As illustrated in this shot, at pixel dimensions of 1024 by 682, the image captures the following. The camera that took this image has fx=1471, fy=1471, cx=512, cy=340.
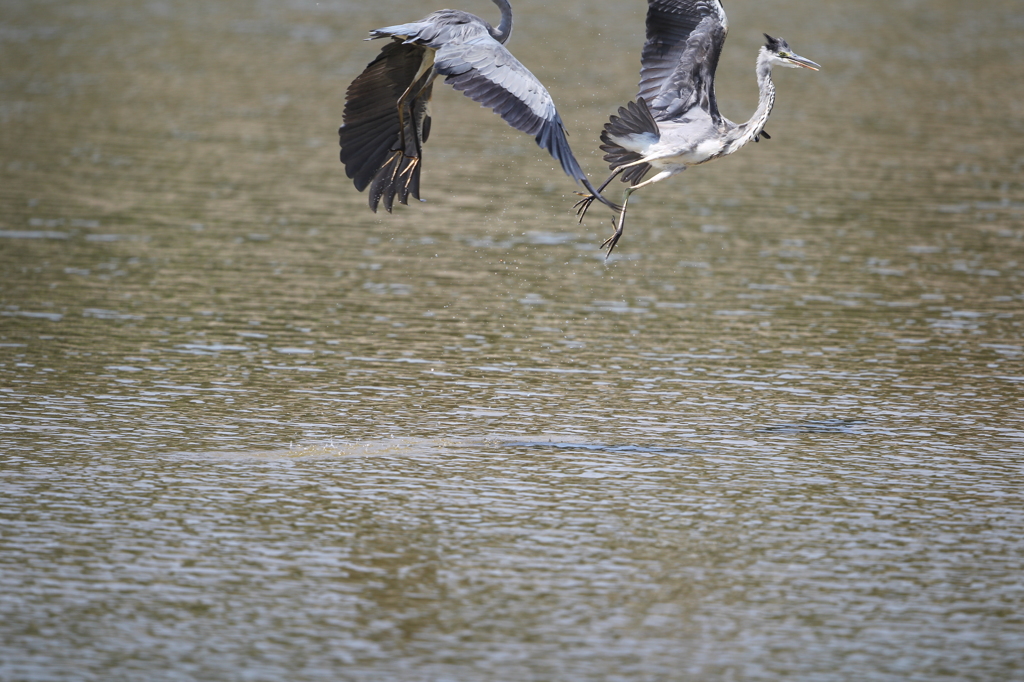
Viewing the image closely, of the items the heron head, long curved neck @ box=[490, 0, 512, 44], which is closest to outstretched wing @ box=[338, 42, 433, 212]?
long curved neck @ box=[490, 0, 512, 44]

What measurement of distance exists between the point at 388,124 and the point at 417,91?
1.47 ft

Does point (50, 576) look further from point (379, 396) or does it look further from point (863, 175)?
point (863, 175)

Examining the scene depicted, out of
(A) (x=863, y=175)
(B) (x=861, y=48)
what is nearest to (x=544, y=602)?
(A) (x=863, y=175)

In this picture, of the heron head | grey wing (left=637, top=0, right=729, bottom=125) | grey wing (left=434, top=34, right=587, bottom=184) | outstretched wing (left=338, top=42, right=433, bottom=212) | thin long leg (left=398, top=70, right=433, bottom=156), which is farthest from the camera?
grey wing (left=637, top=0, right=729, bottom=125)

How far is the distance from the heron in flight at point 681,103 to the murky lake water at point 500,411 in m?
1.95

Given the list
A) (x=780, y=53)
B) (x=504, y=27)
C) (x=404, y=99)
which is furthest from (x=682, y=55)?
(x=404, y=99)

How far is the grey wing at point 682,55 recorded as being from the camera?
39.5ft

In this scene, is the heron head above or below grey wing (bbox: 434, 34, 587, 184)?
above

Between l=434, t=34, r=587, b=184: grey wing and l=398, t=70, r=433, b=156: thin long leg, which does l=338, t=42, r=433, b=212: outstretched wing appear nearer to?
l=398, t=70, r=433, b=156: thin long leg

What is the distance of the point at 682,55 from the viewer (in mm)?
12266

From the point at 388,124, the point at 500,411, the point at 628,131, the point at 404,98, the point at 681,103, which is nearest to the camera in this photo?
the point at 404,98

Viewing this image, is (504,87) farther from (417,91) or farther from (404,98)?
(417,91)

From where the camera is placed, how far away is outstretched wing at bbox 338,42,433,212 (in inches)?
460

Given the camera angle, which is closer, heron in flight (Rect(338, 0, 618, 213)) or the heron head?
heron in flight (Rect(338, 0, 618, 213))
